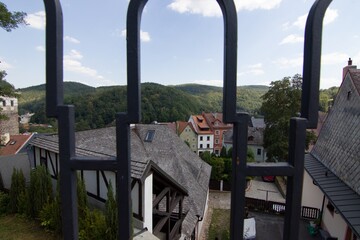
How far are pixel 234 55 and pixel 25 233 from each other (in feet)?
28.9

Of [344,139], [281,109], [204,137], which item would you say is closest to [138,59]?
[344,139]

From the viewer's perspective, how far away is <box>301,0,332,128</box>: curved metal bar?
3.27ft

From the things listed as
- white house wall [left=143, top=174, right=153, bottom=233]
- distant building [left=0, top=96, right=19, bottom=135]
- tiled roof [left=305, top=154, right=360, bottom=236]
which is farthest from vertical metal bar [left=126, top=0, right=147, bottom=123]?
distant building [left=0, top=96, right=19, bottom=135]

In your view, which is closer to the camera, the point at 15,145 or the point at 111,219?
the point at 111,219

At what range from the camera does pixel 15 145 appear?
24.3 m

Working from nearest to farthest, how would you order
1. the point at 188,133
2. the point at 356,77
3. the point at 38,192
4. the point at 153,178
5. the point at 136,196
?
the point at 136,196
the point at 153,178
the point at 356,77
the point at 38,192
the point at 188,133

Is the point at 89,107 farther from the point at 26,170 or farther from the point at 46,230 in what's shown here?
the point at 46,230

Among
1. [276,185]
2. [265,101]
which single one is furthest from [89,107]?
[276,185]

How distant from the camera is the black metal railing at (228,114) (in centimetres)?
99

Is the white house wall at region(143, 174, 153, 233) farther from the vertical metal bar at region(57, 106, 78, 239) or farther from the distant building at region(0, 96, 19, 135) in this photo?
the distant building at region(0, 96, 19, 135)

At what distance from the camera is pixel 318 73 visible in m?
1.00

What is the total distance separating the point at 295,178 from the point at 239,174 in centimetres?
26

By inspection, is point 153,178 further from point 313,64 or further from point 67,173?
point 313,64

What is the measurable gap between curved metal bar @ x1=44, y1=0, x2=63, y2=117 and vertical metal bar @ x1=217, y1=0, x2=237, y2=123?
2.49 feet
